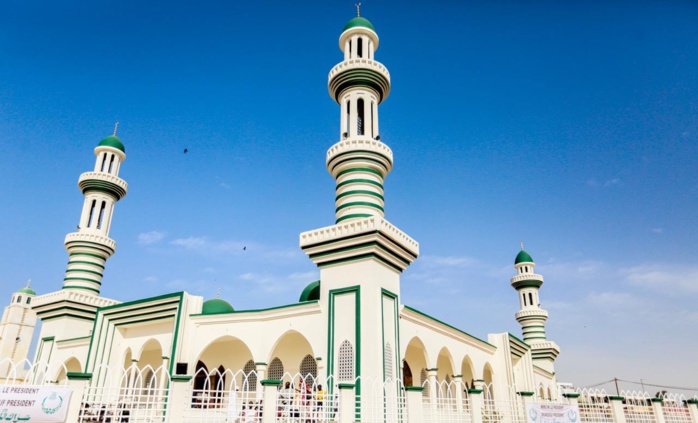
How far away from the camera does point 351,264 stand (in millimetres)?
15461

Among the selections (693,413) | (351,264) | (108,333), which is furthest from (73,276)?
(693,413)

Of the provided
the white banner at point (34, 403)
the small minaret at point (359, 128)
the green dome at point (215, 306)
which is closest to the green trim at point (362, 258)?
the small minaret at point (359, 128)

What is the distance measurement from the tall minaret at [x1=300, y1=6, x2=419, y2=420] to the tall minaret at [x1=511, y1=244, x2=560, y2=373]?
59.3 ft

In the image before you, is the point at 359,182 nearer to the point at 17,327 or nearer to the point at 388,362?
the point at 388,362

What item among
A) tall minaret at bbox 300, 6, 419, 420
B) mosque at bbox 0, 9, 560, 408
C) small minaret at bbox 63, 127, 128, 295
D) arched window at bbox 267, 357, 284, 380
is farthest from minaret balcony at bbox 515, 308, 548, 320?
small minaret at bbox 63, 127, 128, 295

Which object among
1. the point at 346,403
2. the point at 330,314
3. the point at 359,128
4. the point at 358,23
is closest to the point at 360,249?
the point at 330,314

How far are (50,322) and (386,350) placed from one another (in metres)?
17.6

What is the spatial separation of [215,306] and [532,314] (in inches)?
823

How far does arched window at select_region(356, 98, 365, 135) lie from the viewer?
19656 millimetres

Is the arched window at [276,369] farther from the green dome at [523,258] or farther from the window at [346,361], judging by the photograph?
the green dome at [523,258]

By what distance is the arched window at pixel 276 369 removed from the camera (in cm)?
1777

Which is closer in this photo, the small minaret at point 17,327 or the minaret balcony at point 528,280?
the minaret balcony at point 528,280

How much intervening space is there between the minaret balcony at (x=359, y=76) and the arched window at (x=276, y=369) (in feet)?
35.1

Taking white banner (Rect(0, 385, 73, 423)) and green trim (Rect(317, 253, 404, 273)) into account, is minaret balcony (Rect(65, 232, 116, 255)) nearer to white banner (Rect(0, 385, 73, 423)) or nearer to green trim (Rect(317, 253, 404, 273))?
green trim (Rect(317, 253, 404, 273))
